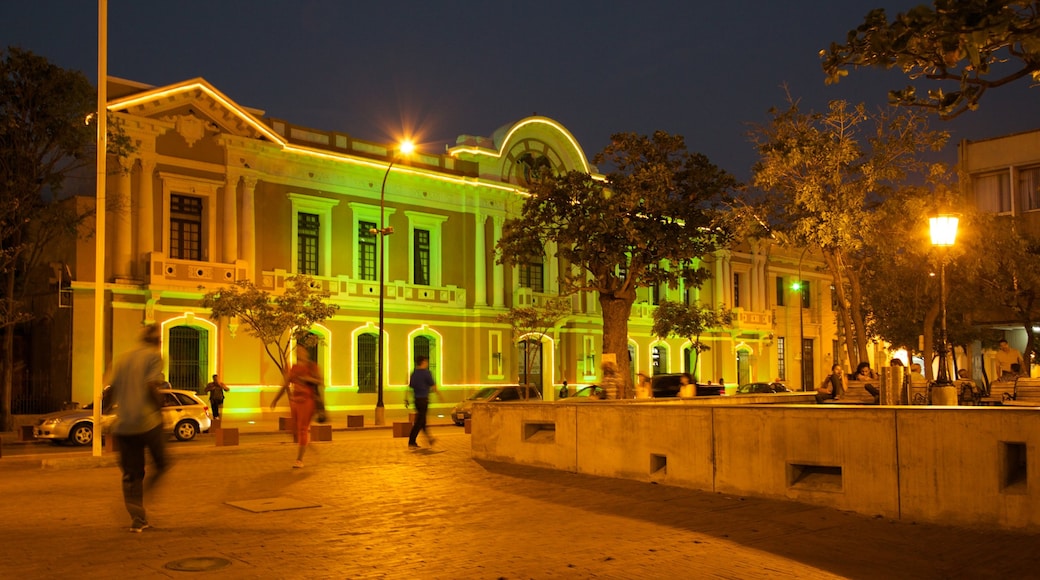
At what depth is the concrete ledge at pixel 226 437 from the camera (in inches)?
817

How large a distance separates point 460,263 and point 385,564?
35.1 meters

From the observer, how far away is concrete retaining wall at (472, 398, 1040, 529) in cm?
905

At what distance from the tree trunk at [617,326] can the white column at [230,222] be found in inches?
686

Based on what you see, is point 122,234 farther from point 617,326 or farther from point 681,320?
point 681,320

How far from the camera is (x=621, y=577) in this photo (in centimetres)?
721

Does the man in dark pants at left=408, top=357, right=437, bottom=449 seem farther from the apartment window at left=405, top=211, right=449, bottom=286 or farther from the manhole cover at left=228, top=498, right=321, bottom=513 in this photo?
the apartment window at left=405, top=211, right=449, bottom=286

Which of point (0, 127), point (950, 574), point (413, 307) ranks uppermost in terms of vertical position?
point (0, 127)

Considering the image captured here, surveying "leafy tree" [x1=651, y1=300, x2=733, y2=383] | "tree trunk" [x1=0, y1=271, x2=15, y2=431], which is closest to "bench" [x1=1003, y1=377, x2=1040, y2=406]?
"tree trunk" [x1=0, y1=271, x2=15, y2=431]

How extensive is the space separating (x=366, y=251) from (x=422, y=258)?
2.88 meters

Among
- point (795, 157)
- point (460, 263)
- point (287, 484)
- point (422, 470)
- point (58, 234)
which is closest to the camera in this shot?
point (287, 484)

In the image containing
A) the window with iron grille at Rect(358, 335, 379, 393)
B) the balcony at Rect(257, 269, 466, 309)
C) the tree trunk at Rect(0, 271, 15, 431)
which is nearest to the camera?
the tree trunk at Rect(0, 271, 15, 431)

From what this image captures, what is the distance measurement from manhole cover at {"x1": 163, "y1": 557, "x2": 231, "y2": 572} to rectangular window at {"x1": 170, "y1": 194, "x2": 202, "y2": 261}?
28.1 meters

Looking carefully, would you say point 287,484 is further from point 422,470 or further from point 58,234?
point 58,234

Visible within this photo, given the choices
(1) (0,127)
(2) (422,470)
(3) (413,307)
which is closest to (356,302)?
(3) (413,307)
